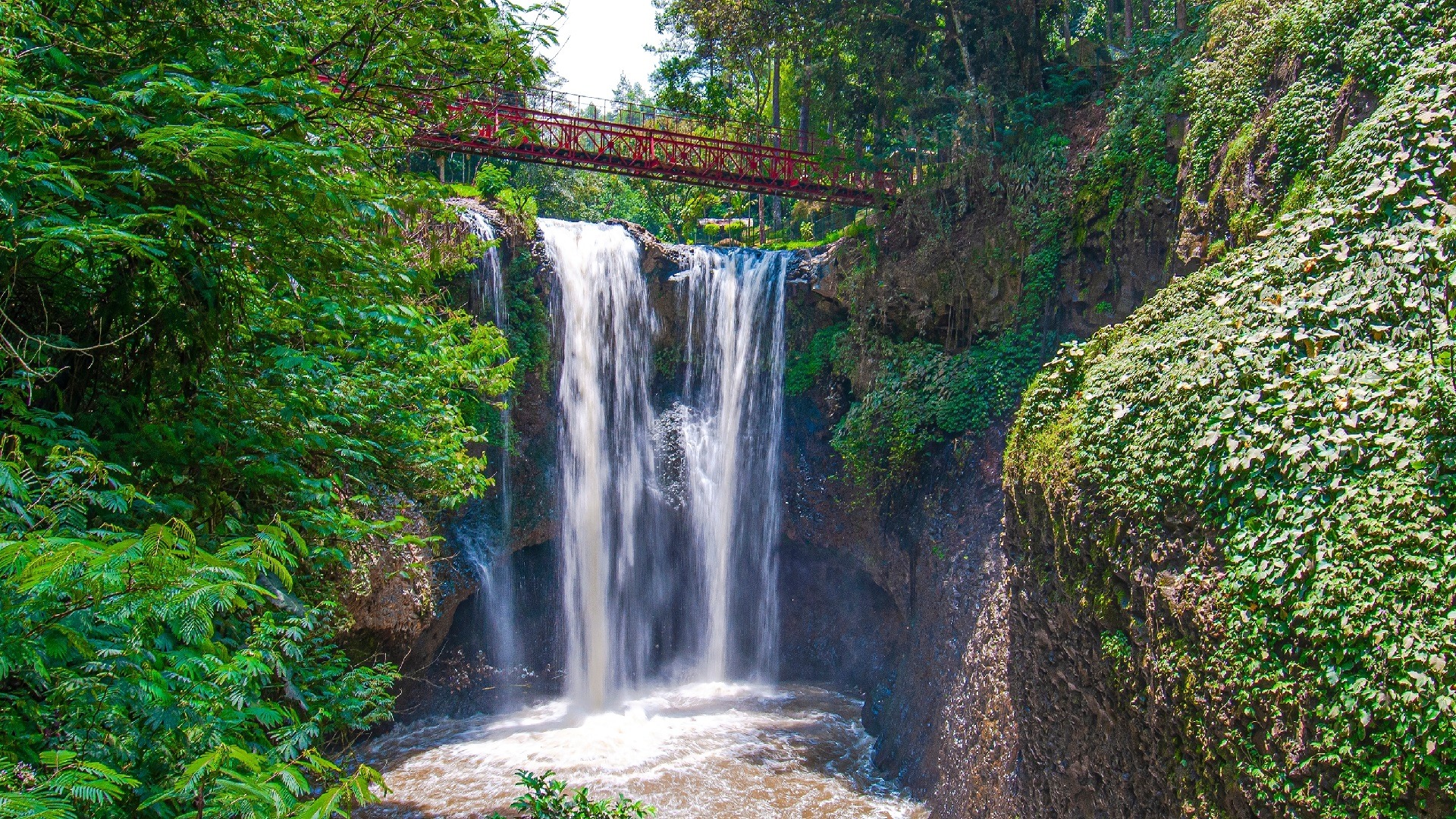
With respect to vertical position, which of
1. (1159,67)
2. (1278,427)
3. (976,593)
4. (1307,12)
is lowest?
(976,593)

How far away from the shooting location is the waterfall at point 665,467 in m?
15.5

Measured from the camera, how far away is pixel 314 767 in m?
2.66

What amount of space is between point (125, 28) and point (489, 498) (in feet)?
37.3

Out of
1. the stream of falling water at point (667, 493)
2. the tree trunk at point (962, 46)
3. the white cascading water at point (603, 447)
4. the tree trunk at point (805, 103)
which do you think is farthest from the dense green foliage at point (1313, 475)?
the tree trunk at point (805, 103)

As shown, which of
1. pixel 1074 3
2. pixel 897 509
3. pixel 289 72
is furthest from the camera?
pixel 1074 3

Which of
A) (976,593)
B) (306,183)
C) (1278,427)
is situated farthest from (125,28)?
(976,593)

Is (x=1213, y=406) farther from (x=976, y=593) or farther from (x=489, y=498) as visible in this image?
(x=489, y=498)

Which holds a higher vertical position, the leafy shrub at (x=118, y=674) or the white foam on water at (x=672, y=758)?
the leafy shrub at (x=118, y=674)

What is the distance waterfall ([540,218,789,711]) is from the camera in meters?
15.5

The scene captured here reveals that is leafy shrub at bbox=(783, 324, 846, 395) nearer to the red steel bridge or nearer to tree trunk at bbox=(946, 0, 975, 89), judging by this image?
the red steel bridge

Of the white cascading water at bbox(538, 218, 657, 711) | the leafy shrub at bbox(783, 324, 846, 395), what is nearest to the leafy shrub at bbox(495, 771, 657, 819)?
the white cascading water at bbox(538, 218, 657, 711)

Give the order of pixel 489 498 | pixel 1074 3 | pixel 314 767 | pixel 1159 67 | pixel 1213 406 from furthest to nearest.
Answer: pixel 1074 3 < pixel 489 498 < pixel 1159 67 < pixel 1213 406 < pixel 314 767

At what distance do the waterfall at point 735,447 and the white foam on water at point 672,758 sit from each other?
1.46m

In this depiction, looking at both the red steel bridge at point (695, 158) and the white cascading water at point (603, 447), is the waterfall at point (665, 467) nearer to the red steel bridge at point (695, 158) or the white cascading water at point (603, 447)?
the white cascading water at point (603, 447)
